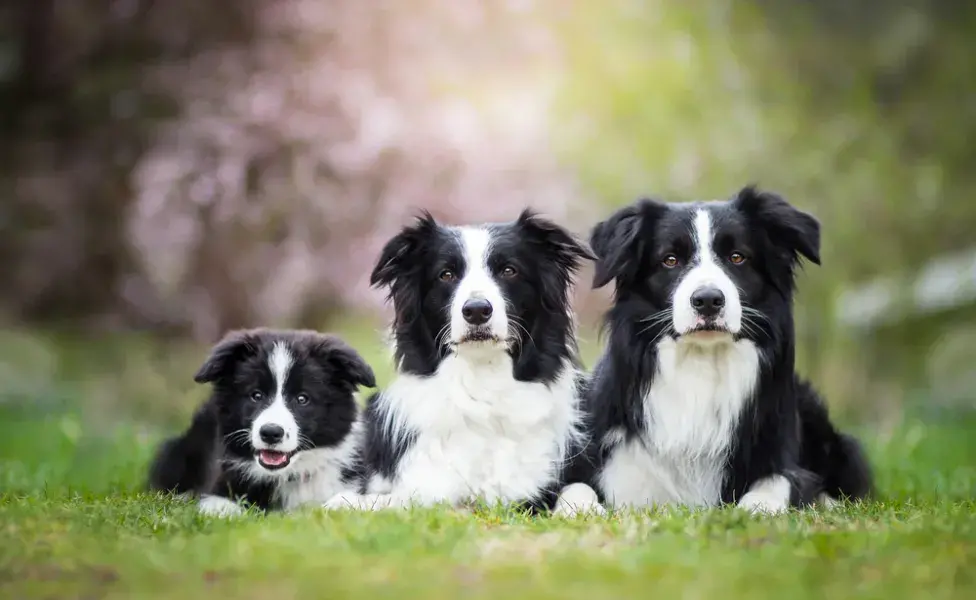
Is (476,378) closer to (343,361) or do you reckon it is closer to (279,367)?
(343,361)

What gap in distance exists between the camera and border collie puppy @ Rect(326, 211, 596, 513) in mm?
5008

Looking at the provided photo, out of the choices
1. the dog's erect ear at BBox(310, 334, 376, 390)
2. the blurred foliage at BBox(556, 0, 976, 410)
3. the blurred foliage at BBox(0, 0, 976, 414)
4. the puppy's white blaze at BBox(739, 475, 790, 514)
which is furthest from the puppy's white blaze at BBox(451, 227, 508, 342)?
the blurred foliage at BBox(556, 0, 976, 410)

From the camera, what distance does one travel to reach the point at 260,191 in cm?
1016

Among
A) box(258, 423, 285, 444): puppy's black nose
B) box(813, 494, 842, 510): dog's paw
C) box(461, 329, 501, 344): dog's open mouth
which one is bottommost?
box(813, 494, 842, 510): dog's paw

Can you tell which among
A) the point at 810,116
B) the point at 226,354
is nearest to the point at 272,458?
the point at 226,354

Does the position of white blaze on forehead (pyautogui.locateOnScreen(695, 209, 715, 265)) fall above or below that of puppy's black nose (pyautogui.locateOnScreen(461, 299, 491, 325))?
above

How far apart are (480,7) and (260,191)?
11.2 ft

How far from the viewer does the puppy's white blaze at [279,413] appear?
504 centimetres

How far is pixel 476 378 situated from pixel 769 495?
1431mm

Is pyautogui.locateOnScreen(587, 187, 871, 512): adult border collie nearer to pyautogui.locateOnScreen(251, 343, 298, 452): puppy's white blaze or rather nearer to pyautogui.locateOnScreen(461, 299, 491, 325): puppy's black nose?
pyautogui.locateOnScreen(461, 299, 491, 325): puppy's black nose

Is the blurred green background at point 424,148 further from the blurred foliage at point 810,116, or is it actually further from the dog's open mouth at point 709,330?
the dog's open mouth at point 709,330

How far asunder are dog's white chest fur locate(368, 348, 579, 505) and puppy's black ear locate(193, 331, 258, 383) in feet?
2.83

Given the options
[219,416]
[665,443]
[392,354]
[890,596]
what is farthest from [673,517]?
[219,416]

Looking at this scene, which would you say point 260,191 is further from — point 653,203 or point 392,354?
point 653,203
